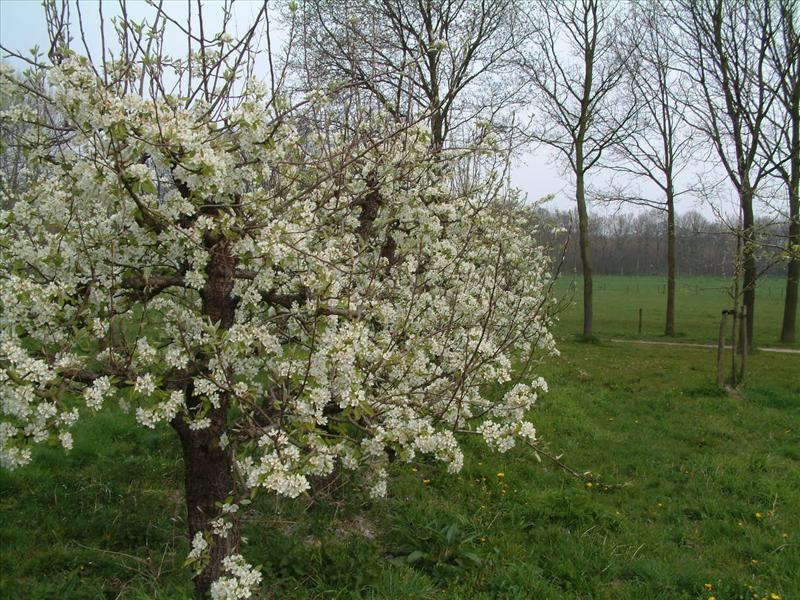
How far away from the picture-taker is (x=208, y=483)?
4.33 m

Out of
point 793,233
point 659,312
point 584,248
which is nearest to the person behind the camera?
point 793,233

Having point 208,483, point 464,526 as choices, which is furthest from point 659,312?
point 208,483

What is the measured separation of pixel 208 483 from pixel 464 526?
103 inches

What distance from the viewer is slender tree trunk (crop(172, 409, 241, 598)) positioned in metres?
4.23

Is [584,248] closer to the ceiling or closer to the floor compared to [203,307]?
closer to the ceiling

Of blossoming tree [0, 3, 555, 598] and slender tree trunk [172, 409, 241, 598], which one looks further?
slender tree trunk [172, 409, 241, 598]

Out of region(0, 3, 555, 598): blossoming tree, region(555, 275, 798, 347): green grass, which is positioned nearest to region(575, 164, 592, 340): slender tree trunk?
region(555, 275, 798, 347): green grass

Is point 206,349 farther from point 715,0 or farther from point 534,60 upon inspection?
point 534,60

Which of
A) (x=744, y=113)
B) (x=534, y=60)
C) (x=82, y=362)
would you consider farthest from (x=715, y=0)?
(x=82, y=362)

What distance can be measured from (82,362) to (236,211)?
1.38 m

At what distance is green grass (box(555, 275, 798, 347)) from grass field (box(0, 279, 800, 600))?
5398mm

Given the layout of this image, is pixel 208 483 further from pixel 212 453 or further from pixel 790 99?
pixel 790 99

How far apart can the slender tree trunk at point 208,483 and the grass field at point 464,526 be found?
0.24 metres

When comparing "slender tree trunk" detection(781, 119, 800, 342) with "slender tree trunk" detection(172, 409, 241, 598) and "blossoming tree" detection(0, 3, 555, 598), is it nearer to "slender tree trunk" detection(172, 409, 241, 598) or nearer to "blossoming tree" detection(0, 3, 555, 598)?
"blossoming tree" detection(0, 3, 555, 598)
